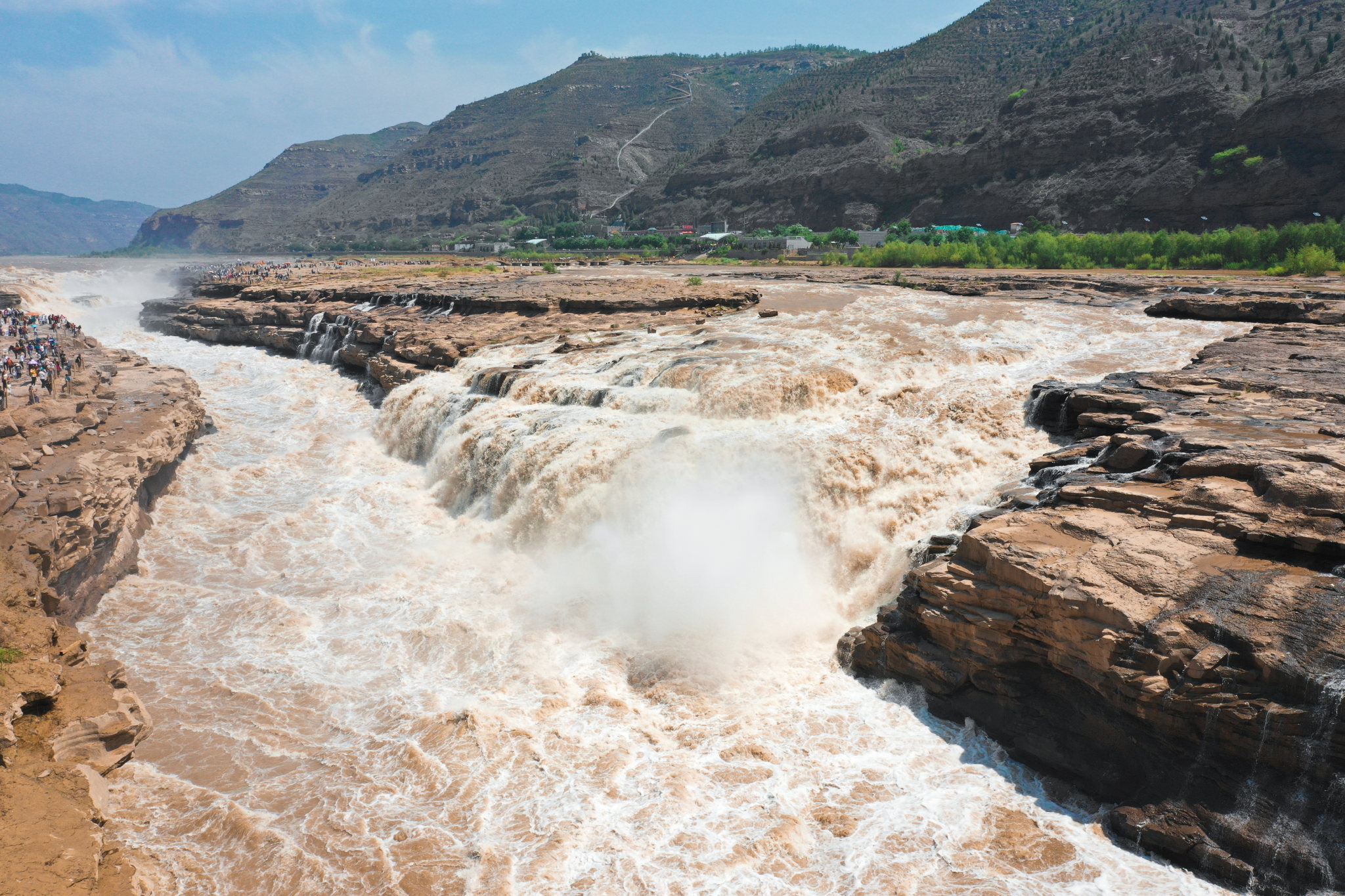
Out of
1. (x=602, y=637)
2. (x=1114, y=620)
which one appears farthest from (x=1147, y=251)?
(x=602, y=637)

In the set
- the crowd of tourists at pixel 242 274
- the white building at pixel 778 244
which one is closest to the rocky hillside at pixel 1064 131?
the white building at pixel 778 244

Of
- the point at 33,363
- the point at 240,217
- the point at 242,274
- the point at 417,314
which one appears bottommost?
the point at 33,363

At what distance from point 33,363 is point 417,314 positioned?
42.9 feet

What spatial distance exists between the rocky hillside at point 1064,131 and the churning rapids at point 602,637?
4691 centimetres

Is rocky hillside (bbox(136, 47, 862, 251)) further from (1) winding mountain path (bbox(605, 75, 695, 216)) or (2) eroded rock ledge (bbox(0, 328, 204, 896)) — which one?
(2) eroded rock ledge (bbox(0, 328, 204, 896))

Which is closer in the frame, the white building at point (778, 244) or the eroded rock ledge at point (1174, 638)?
the eroded rock ledge at point (1174, 638)

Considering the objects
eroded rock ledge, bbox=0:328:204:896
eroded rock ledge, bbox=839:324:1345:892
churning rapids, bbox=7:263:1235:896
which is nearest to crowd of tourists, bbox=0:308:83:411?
eroded rock ledge, bbox=0:328:204:896

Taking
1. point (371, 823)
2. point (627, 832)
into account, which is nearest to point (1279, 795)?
point (627, 832)

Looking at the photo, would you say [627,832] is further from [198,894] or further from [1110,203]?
[1110,203]

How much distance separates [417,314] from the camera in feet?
99.3

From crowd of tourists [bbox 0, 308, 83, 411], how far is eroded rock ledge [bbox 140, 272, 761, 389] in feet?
26.5

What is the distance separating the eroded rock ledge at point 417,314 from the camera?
2458 cm

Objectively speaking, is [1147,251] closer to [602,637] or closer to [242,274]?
[602,637]

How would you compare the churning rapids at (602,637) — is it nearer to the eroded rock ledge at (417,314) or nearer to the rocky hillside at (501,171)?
the eroded rock ledge at (417,314)
